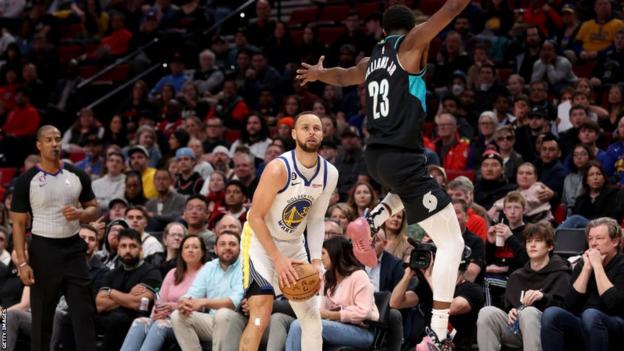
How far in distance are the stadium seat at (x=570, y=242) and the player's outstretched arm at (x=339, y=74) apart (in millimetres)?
3259

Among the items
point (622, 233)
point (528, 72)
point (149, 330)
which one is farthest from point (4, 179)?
point (622, 233)

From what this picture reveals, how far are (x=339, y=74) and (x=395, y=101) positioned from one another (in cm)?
91

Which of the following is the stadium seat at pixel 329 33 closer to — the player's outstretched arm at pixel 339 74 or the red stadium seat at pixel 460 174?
the red stadium seat at pixel 460 174

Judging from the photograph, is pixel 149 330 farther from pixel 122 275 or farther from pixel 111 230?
pixel 111 230

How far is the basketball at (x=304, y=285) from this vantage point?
24.2 ft

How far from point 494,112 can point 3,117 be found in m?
8.93

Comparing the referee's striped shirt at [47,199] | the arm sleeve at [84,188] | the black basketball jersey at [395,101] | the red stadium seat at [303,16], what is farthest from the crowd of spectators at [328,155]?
the black basketball jersey at [395,101]

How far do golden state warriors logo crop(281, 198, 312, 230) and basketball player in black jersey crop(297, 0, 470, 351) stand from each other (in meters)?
0.73

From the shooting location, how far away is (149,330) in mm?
10062

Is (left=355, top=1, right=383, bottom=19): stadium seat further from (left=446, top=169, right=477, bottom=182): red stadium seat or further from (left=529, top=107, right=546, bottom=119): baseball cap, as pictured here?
(left=446, top=169, right=477, bottom=182): red stadium seat

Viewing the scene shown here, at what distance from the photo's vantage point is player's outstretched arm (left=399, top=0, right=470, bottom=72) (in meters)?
6.55

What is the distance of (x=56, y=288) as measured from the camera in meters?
9.33

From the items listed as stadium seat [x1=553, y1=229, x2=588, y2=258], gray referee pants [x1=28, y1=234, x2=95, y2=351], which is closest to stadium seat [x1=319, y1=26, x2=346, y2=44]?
stadium seat [x1=553, y1=229, x2=588, y2=258]

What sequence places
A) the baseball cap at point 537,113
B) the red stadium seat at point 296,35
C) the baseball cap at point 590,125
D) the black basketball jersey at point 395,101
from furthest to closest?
the red stadium seat at point 296,35, the baseball cap at point 537,113, the baseball cap at point 590,125, the black basketball jersey at point 395,101
